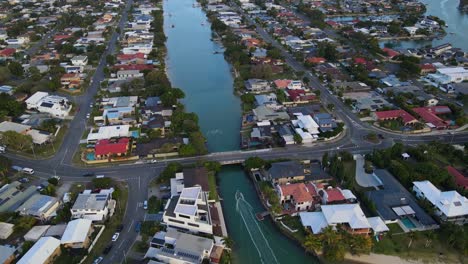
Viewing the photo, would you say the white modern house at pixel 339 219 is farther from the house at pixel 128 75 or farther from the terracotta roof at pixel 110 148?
the house at pixel 128 75

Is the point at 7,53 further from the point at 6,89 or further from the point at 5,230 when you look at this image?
the point at 5,230

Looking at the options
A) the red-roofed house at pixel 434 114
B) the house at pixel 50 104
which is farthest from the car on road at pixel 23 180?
the red-roofed house at pixel 434 114

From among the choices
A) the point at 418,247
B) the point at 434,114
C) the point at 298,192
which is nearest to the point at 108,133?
the point at 298,192

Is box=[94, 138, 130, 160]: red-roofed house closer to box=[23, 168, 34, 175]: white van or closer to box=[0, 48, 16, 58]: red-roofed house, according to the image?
box=[23, 168, 34, 175]: white van

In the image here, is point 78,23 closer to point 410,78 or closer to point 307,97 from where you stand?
point 307,97

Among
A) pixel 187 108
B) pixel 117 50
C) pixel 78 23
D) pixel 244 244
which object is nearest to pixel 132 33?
pixel 117 50

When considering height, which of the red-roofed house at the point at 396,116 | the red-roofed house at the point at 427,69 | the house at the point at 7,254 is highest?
the red-roofed house at the point at 427,69
